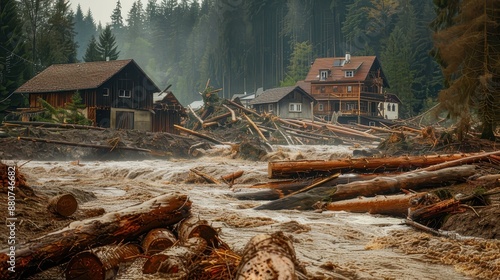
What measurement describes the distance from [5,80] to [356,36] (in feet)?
211

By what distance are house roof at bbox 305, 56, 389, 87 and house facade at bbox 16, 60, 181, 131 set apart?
101ft

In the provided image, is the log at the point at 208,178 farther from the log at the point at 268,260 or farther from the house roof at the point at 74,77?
the house roof at the point at 74,77

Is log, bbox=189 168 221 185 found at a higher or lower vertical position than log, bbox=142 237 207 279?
lower

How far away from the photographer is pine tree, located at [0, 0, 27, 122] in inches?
1868

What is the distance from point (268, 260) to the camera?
16.0 ft

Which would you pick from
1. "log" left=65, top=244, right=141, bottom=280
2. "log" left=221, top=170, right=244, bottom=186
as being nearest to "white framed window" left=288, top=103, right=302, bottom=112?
"log" left=221, top=170, right=244, bottom=186

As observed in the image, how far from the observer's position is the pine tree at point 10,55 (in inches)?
1868

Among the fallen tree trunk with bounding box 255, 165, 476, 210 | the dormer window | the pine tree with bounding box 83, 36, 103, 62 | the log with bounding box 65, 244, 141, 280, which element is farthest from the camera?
the dormer window

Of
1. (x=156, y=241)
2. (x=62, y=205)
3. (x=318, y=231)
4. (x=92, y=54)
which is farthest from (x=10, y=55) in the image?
(x=156, y=241)

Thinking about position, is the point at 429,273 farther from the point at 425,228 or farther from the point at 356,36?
the point at 356,36

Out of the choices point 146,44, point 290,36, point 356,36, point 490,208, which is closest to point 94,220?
point 490,208

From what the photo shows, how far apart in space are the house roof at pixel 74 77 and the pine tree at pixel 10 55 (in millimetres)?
2489

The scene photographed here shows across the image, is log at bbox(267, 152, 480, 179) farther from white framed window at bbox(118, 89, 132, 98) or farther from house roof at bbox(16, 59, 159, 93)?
white framed window at bbox(118, 89, 132, 98)

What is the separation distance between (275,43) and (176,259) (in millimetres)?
107749
